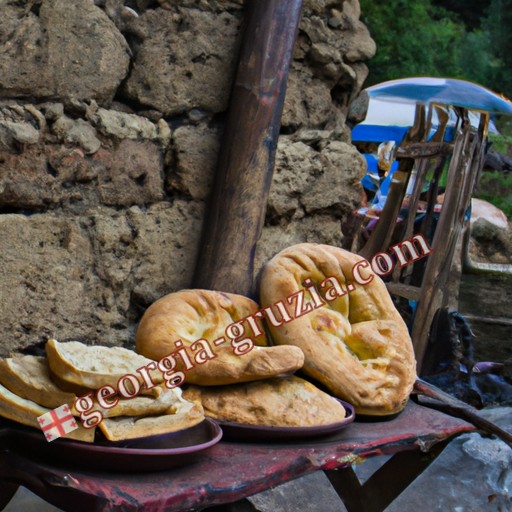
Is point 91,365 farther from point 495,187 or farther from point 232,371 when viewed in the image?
A: point 495,187

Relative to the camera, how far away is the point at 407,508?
10.1 feet

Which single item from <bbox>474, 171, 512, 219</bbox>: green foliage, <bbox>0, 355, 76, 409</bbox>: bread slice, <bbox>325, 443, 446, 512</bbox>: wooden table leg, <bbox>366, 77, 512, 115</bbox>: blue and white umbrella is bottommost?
<bbox>325, 443, 446, 512</bbox>: wooden table leg

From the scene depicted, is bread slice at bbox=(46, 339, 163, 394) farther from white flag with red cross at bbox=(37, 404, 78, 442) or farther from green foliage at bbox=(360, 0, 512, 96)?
green foliage at bbox=(360, 0, 512, 96)

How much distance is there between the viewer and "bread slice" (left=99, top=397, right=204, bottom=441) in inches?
62.1

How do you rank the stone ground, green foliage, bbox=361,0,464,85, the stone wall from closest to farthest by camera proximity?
the stone wall → the stone ground → green foliage, bbox=361,0,464,85

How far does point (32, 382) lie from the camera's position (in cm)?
161

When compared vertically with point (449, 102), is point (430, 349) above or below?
below

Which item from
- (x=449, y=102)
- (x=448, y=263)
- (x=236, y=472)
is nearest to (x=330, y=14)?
(x=236, y=472)

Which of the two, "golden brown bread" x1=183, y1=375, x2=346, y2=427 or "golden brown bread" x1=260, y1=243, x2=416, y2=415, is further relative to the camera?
"golden brown bread" x1=260, y1=243, x2=416, y2=415

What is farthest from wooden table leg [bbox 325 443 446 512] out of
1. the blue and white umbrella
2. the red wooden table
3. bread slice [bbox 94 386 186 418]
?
the blue and white umbrella

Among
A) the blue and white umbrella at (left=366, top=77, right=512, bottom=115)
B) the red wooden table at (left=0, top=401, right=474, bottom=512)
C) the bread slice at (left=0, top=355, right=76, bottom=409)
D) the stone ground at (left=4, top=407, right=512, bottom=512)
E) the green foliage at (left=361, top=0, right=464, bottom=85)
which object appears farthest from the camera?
the green foliage at (left=361, top=0, right=464, bottom=85)

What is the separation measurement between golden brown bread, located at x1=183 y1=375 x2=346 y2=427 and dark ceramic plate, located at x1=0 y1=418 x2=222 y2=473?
0.87ft

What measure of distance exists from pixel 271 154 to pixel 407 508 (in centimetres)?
151

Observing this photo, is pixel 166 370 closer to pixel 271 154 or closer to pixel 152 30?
pixel 271 154
